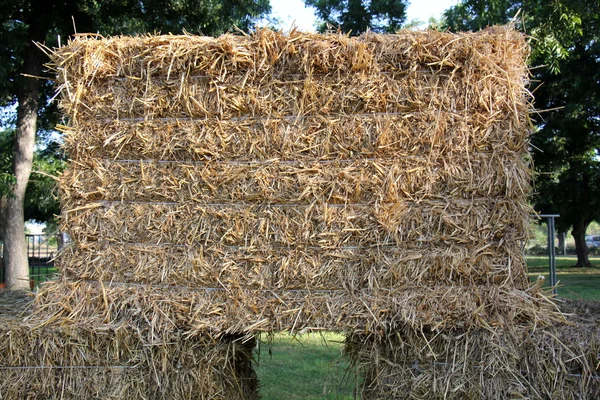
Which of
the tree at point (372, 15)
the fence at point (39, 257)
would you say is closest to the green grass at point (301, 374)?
the fence at point (39, 257)

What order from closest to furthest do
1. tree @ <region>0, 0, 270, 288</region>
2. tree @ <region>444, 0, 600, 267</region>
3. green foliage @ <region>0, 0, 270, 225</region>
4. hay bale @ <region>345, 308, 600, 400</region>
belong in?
hay bale @ <region>345, 308, 600, 400</region> → tree @ <region>0, 0, 270, 288</region> → green foliage @ <region>0, 0, 270, 225</region> → tree @ <region>444, 0, 600, 267</region>

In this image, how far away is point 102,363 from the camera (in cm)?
395

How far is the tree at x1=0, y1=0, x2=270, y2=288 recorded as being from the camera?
9.85 m

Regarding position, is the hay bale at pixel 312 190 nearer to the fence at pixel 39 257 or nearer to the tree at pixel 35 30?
the fence at pixel 39 257

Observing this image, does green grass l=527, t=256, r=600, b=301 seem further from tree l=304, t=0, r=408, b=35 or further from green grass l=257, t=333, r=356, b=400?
tree l=304, t=0, r=408, b=35

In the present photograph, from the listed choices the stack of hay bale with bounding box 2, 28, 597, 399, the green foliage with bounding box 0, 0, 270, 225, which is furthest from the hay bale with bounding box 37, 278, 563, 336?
the green foliage with bounding box 0, 0, 270, 225

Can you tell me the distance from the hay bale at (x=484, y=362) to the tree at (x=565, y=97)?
26.6 ft

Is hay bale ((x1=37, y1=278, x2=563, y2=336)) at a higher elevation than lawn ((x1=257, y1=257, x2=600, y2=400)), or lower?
higher

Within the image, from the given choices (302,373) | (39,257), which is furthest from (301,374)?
(39,257)

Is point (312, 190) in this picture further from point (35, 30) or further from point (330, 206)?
point (35, 30)

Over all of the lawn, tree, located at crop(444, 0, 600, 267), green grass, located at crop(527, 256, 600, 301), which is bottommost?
green grass, located at crop(527, 256, 600, 301)

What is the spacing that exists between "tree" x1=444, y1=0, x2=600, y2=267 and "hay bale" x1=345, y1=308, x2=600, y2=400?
8101mm

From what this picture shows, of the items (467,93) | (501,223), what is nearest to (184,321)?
(501,223)

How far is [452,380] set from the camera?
371 centimetres
